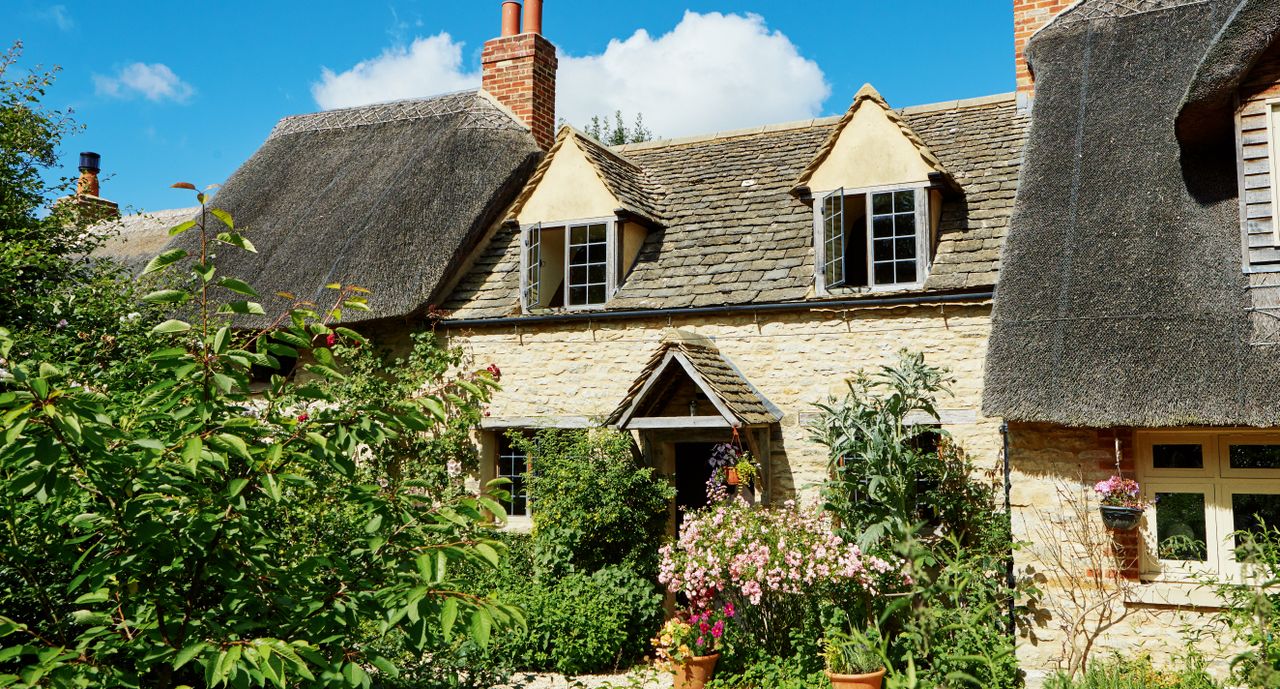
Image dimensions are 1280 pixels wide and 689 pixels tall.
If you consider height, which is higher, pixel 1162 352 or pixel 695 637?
pixel 1162 352

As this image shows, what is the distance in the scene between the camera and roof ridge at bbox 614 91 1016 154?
37.7 ft

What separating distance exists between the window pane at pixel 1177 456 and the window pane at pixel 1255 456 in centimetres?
24

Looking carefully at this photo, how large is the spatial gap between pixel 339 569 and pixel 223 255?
1021 cm

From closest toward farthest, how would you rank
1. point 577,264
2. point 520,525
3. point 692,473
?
point 520,525 < point 692,473 < point 577,264

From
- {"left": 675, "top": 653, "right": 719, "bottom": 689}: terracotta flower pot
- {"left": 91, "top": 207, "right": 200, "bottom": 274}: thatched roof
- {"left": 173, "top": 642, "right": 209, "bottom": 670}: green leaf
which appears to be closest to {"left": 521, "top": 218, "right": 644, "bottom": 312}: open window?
{"left": 675, "top": 653, "right": 719, "bottom": 689}: terracotta flower pot

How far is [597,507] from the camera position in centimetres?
920

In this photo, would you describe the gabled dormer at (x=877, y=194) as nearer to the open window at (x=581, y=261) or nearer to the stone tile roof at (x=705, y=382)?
the stone tile roof at (x=705, y=382)

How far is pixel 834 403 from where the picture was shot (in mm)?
8633

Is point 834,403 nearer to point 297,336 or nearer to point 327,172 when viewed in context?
point 297,336

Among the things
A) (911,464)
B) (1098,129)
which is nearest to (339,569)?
(911,464)

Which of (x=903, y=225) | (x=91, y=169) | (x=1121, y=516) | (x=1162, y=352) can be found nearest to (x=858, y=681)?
(x=1121, y=516)

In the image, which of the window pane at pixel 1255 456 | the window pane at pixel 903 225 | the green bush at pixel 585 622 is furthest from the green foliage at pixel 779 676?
the window pane at pixel 903 225

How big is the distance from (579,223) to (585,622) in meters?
4.89

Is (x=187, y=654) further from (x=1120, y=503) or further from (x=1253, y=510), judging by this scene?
(x=1253, y=510)
